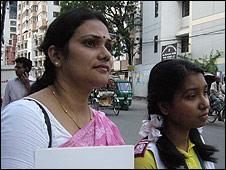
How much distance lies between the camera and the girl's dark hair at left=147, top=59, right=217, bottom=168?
0.86 m

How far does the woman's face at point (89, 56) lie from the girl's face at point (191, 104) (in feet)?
0.65

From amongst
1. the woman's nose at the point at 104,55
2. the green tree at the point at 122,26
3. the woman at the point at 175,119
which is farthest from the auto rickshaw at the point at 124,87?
the woman's nose at the point at 104,55

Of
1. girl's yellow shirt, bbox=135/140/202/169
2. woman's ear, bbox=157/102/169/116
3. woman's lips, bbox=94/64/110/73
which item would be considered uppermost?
woman's lips, bbox=94/64/110/73

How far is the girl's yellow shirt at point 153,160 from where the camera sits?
734 millimetres

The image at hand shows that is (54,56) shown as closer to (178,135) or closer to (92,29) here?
(92,29)

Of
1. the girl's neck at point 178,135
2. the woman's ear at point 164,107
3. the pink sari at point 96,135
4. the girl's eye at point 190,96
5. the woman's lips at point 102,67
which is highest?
the woman's lips at point 102,67

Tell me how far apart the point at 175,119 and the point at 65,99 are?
0.30 metres

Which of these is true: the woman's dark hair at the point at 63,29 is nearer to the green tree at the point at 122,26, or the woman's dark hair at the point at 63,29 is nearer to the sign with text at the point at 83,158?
the green tree at the point at 122,26

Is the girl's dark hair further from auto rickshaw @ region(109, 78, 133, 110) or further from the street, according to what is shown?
auto rickshaw @ region(109, 78, 133, 110)

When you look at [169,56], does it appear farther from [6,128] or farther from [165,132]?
[6,128]

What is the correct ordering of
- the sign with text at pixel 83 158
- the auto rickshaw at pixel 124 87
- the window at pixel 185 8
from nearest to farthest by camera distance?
1. the sign with text at pixel 83 158
2. the window at pixel 185 8
3. the auto rickshaw at pixel 124 87

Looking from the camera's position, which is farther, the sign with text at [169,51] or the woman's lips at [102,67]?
the sign with text at [169,51]

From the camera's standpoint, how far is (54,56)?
2.93 feet

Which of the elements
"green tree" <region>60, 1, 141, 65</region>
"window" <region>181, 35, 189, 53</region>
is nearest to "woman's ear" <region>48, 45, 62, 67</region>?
"green tree" <region>60, 1, 141, 65</region>
